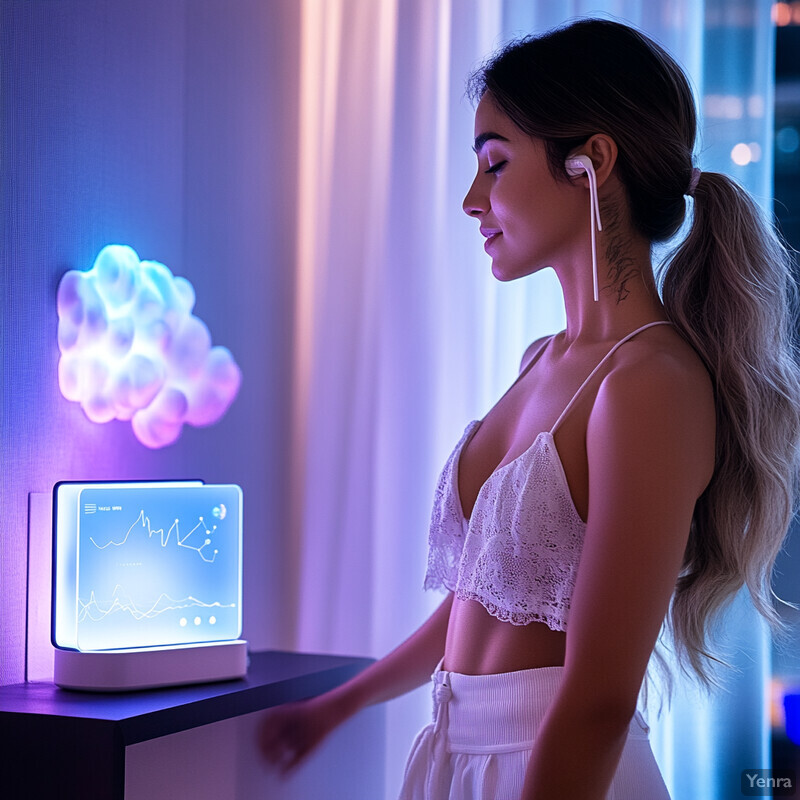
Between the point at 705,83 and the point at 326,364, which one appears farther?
the point at 326,364

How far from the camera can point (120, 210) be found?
1.52 metres

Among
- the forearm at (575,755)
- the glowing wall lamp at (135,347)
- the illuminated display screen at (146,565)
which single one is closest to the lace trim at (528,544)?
the forearm at (575,755)

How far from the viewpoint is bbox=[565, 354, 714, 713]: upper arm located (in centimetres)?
92

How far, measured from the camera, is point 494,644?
110 cm

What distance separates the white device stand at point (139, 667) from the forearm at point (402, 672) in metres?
0.18

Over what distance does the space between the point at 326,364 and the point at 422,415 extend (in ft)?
0.77

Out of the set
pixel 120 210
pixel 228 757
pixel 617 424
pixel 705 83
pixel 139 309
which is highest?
pixel 705 83

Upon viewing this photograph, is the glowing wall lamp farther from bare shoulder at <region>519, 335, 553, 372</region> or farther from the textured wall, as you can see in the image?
bare shoulder at <region>519, 335, 553, 372</region>

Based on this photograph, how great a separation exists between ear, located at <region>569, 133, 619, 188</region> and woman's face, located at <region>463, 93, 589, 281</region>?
0.11 feet

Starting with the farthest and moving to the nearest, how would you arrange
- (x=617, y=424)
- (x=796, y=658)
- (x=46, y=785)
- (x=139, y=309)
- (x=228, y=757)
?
(x=796, y=658)
(x=139, y=309)
(x=228, y=757)
(x=46, y=785)
(x=617, y=424)

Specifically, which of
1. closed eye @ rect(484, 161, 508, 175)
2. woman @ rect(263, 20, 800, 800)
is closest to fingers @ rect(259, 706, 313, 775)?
woman @ rect(263, 20, 800, 800)

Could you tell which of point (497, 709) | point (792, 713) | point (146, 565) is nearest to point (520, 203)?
point (497, 709)

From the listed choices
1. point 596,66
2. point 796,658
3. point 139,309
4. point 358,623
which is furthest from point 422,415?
point 596,66

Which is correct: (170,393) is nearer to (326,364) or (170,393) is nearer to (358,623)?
(326,364)
